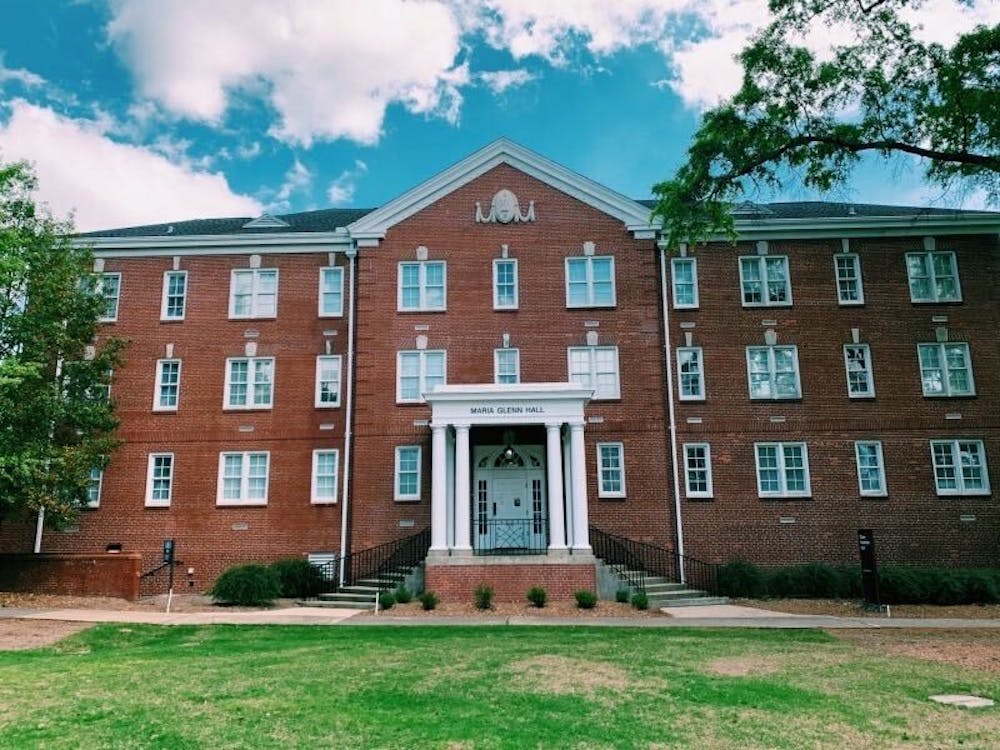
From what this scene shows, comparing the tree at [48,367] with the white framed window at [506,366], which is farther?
the white framed window at [506,366]

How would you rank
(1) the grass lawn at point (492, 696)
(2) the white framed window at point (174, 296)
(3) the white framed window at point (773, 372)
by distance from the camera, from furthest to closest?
1. (2) the white framed window at point (174, 296)
2. (3) the white framed window at point (773, 372)
3. (1) the grass lawn at point (492, 696)

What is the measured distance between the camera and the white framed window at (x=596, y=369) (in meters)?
22.7

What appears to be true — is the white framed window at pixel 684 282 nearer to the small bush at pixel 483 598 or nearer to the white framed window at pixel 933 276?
the white framed window at pixel 933 276

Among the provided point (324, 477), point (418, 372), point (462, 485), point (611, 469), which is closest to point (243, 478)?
point (324, 477)

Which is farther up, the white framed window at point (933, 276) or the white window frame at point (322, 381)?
the white framed window at point (933, 276)

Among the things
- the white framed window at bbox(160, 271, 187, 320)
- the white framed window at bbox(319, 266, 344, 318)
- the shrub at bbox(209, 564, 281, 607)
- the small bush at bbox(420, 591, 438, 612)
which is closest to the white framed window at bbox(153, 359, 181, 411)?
the white framed window at bbox(160, 271, 187, 320)

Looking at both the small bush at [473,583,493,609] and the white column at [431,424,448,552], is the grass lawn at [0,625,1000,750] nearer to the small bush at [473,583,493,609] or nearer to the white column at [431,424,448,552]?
the small bush at [473,583,493,609]

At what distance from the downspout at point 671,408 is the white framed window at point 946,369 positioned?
24.5 ft

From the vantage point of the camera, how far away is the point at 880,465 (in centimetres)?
2222

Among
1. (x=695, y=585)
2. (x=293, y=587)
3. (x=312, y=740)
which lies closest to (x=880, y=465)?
(x=695, y=585)

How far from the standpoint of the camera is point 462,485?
65.2 ft

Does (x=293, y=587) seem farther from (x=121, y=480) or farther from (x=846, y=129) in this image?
(x=846, y=129)

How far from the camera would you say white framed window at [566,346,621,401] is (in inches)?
894

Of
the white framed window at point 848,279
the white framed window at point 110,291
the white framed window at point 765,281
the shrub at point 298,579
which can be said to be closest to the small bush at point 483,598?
the shrub at point 298,579
